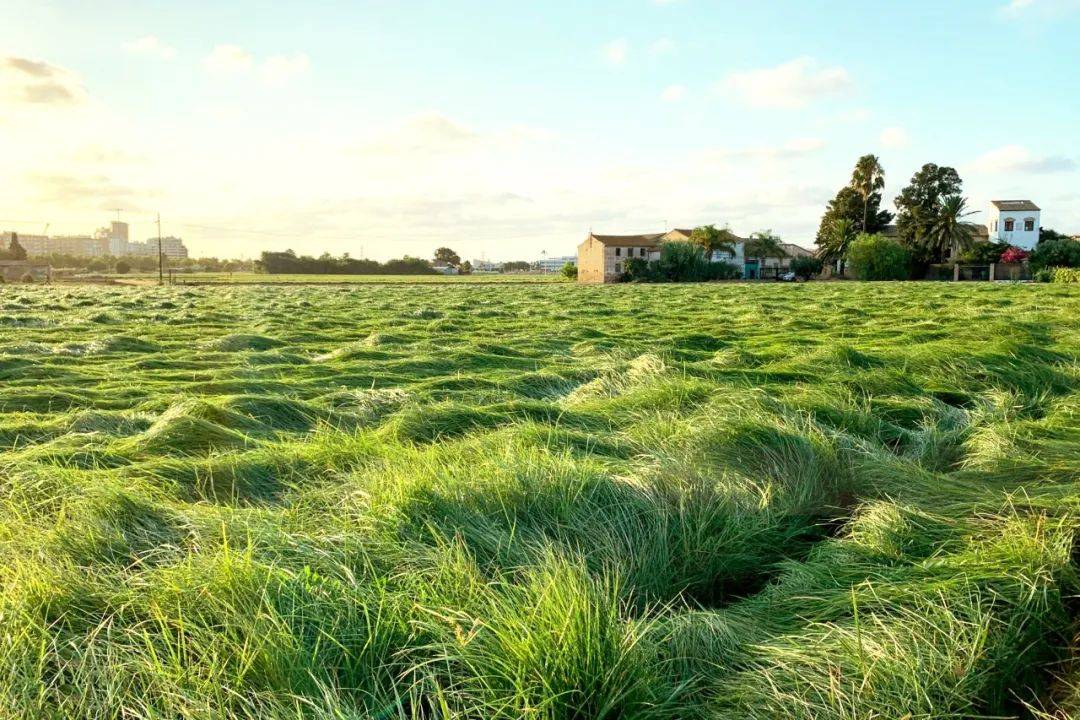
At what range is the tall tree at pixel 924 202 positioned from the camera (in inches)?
2451

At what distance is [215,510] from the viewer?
2727 millimetres

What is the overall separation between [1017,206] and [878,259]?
95.7ft

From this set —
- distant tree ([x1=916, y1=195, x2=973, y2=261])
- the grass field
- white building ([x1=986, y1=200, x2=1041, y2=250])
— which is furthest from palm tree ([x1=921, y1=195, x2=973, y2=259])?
the grass field

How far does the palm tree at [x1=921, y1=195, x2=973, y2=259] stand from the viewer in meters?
59.2

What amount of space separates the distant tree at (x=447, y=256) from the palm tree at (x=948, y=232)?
259 feet

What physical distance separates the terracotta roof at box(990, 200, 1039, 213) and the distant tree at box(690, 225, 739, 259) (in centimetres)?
2803

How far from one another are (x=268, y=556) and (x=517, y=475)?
1.01 meters

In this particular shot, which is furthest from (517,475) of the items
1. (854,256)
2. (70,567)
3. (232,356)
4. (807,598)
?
(854,256)

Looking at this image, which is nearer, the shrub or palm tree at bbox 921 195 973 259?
the shrub

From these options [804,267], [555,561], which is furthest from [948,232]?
[555,561]

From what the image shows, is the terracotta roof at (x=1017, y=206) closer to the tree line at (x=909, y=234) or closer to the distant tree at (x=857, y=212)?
the tree line at (x=909, y=234)

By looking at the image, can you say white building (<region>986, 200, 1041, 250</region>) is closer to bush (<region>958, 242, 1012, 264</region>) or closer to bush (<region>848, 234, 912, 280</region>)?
bush (<region>958, 242, 1012, 264</region>)

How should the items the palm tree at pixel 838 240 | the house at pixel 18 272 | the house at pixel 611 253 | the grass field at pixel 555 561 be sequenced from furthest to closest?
1. the house at pixel 611 253
2. the palm tree at pixel 838 240
3. the house at pixel 18 272
4. the grass field at pixel 555 561

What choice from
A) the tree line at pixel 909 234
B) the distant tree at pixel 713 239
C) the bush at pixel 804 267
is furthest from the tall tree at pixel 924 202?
the distant tree at pixel 713 239
